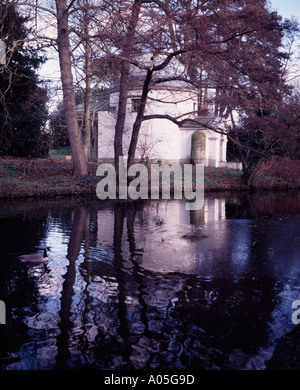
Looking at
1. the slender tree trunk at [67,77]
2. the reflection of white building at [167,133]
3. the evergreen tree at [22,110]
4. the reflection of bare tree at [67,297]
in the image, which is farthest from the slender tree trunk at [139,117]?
the reflection of white building at [167,133]

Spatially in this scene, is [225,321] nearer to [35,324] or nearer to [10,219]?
[35,324]

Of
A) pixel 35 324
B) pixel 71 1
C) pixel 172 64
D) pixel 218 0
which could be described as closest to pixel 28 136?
pixel 71 1

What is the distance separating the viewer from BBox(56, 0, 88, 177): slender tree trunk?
1884cm

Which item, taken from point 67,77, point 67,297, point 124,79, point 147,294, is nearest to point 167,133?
point 124,79

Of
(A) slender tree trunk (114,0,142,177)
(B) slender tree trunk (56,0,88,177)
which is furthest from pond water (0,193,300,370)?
(B) slender tree trunk (56,0,88,177)

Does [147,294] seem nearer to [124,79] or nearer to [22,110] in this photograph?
[124,79]

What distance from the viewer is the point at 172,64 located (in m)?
18.0

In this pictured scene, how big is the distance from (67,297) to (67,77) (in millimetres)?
15704

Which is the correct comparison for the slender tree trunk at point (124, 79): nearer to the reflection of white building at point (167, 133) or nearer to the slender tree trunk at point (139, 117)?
Result: the slender tree trunk at point (139, 117)

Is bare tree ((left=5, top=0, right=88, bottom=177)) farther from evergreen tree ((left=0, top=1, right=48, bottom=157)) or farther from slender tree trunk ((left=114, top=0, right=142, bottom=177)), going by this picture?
evergreen tree ((left=0, top=1, right=48, bottom=157))

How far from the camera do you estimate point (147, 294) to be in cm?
557

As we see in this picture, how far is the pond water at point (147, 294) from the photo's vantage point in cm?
398

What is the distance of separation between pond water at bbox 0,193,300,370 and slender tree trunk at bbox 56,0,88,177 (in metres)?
9.55

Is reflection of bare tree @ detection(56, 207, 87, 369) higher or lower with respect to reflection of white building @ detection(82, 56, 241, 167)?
lower
